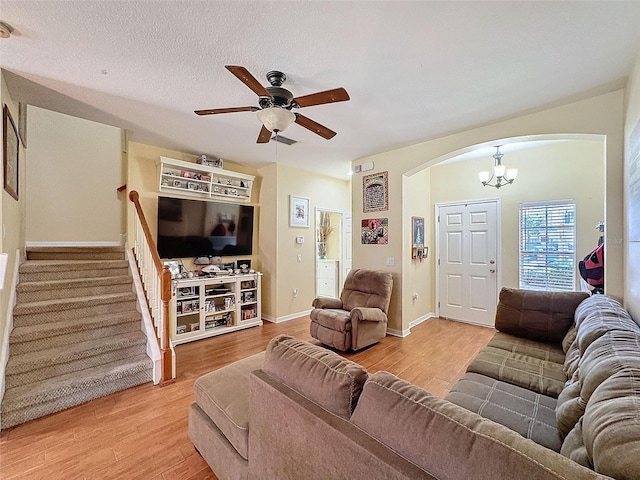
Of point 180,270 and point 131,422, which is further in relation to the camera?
point 180,270

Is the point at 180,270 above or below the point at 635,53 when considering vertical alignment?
below

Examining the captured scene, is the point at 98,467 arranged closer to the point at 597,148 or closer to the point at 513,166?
the point at 513,166

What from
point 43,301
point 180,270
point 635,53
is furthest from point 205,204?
point 635,53

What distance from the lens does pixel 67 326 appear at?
2.63 metres

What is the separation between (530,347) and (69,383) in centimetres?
371

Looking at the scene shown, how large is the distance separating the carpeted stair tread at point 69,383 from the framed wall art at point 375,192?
10.9 ft

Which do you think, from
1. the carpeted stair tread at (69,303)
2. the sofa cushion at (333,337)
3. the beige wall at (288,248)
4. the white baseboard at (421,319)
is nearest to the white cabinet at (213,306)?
the beige wall at (288,248)

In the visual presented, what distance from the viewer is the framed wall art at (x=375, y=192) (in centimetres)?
409

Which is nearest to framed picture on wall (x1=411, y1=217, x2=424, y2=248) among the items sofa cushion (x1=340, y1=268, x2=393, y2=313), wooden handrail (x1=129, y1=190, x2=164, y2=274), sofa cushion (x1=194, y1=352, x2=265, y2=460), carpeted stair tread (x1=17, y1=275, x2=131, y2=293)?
sofa cushion (x1=340, y1=268, x2=393, y2=313)

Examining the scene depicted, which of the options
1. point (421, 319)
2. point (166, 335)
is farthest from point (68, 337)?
point (421, 319)

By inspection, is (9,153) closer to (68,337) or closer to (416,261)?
(68,337)

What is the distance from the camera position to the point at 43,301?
2791 mm

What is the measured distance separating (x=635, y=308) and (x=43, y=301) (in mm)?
4912

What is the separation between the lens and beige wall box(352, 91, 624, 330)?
90.9 inches
